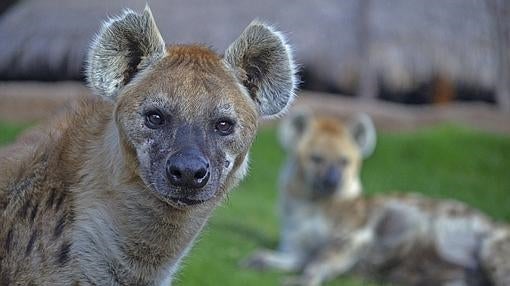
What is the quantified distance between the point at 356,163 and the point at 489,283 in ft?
5.00

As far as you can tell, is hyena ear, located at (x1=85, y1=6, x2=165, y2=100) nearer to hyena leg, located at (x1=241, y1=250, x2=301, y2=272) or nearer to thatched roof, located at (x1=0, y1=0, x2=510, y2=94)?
hyena leg, located at (x1=241, y1=250, x2=301, y2=272)

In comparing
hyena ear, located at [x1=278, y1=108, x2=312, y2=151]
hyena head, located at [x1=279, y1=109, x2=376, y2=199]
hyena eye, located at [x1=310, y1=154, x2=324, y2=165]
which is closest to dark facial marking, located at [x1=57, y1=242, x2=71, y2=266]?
hyena head, located at [x1=279, y1=109, x2=376, y2=199]

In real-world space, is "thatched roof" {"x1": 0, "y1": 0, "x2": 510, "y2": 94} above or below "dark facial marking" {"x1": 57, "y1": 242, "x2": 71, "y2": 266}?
below

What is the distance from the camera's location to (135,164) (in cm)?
374

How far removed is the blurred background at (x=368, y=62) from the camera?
10625 mm

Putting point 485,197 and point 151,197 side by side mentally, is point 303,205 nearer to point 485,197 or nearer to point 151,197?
point 485,197

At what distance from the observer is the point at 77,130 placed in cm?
399

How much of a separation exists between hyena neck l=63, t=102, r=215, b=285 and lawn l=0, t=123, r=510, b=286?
4453 millimetres

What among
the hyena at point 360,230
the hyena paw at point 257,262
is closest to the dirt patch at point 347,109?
the hyena at point 360,230

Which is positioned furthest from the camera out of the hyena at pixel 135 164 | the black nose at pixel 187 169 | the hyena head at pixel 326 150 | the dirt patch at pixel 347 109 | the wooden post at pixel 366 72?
the wooden post at pixel 366 72

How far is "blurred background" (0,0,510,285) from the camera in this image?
34.9ft

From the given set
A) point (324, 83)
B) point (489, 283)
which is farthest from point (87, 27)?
point (489, 283)

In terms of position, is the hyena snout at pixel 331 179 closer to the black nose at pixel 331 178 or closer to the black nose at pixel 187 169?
the black nose at pixel 331 178

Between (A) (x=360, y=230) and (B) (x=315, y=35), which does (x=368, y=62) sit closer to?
(B) (x=315, y=35)
